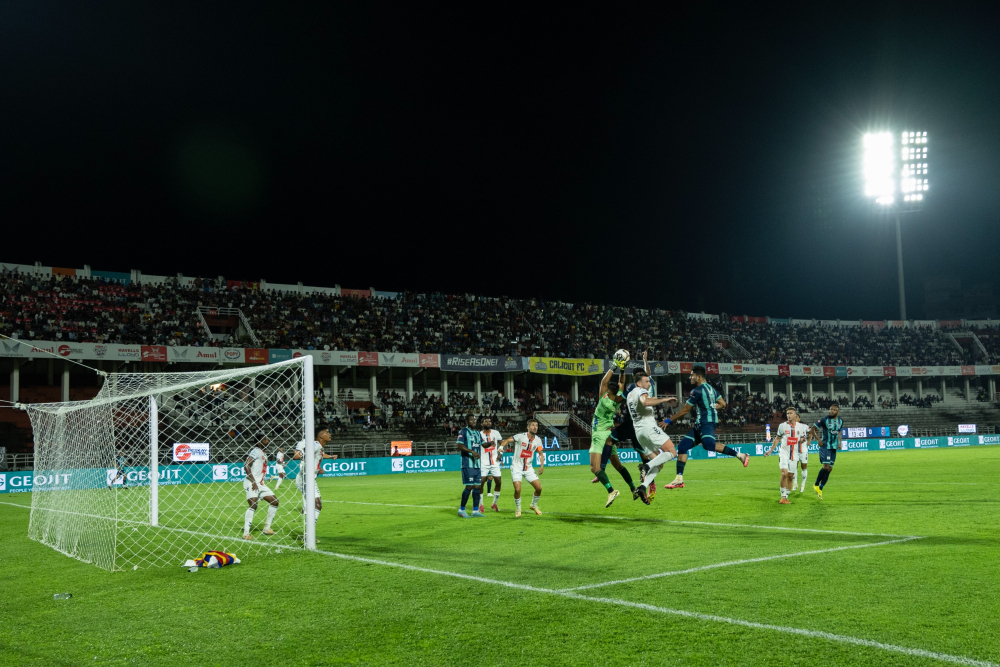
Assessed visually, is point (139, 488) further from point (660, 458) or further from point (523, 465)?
point (660, 458)

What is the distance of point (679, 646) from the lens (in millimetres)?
5414

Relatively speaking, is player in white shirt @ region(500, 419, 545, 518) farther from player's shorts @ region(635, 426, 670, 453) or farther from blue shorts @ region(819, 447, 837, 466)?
blue shorts @ region(819, 447, 837, 466)

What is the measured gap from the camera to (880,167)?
63.2 m

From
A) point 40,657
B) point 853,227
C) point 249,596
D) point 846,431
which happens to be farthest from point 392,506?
point 853,227

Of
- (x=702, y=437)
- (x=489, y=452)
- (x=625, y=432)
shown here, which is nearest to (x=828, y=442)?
(x=702, y=437)

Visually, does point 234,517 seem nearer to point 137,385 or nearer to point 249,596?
point 137,385

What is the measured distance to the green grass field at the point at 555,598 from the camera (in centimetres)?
547

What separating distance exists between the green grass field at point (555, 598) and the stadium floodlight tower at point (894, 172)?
188 ft

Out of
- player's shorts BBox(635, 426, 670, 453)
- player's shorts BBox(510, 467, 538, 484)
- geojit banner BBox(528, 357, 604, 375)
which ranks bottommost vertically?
player's shorts BBox(510, 467, 538, 484)

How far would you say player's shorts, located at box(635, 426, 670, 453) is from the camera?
38.2 ft

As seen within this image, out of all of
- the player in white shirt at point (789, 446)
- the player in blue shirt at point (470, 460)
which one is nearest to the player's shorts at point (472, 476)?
the player in blue shirt at point (470, 460)

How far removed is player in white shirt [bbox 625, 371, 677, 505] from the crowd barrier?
756 cm

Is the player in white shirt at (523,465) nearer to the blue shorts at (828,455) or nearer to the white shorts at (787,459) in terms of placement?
the white shorts at (787,459)

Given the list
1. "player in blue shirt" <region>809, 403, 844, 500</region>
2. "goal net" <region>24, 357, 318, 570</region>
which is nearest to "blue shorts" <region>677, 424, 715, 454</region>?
"goal net" <region>24, 357, 318, 570</region>
